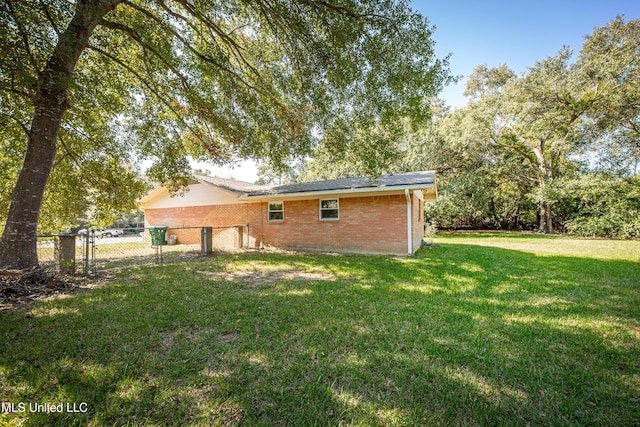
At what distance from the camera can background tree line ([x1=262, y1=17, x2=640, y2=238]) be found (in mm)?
16641

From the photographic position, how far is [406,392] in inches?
91.5

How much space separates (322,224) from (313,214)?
655 mm

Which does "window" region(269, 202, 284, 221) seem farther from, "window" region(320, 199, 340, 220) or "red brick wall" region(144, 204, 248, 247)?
"window" region(320, 199, 340, 220)

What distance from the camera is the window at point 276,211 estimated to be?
42.0ft

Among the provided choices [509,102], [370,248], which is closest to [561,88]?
[509,102]

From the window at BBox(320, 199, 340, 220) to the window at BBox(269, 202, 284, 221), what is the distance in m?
2.21

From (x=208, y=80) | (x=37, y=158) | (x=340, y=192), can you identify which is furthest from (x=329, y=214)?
(x=37, y=158)

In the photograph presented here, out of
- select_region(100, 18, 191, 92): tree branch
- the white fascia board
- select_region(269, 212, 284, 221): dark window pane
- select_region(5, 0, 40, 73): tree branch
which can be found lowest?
select_region(269, 212, 284, 221): dark window pane

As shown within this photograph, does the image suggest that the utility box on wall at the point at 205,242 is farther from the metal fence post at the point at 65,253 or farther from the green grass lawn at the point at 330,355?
the green grass lawn at the point at 330,355

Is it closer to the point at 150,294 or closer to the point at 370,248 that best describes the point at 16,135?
the point at 150,294

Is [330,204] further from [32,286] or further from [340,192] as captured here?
[32,286]

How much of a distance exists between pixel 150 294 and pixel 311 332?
383 centimetres

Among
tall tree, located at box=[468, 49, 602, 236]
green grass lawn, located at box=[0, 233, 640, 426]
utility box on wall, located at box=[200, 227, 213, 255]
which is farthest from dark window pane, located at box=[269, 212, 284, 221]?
tall tree, located at box=[468, 49, 602, 236]

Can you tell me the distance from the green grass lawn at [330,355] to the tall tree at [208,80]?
4.11m
